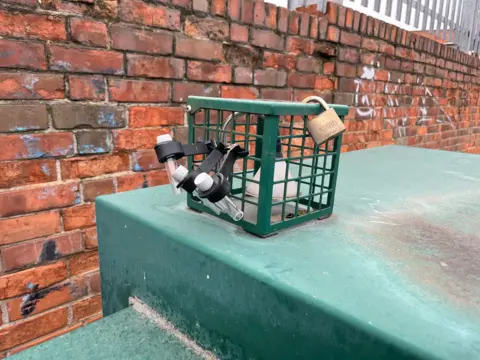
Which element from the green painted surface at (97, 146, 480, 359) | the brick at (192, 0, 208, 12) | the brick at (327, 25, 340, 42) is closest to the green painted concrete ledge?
the green painted surface at (97, 146, 480, 359)

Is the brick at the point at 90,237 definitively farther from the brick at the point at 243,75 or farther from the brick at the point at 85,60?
the brick at the point at 243,75

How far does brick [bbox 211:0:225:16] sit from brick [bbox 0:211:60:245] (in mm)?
1019

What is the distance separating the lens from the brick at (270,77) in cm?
172

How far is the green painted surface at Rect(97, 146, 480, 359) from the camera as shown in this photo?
430mm

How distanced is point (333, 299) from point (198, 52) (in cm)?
126

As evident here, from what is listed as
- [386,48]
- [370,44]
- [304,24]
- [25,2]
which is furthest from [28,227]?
[386,48]

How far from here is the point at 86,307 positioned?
1328mm

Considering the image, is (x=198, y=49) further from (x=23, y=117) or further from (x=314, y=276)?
(x=314, y=276)

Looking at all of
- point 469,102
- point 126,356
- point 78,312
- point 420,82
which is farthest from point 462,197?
point 469,102

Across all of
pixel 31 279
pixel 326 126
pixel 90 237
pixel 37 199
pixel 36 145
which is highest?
pixel 326 126

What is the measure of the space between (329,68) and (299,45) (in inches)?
12.2

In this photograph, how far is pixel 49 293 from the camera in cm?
123

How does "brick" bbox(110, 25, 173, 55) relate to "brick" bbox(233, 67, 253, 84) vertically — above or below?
above

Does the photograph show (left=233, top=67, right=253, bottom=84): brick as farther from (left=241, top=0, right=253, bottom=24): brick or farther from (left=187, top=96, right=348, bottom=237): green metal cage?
(left=187, top=96, right=348, bottom=237): green metal cage
